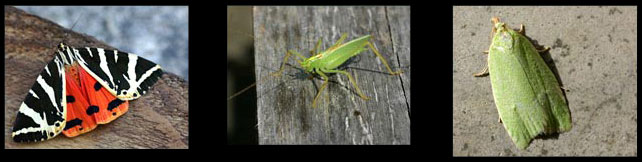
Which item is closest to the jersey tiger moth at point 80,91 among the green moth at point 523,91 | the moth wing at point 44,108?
the moth wing at point 44,108

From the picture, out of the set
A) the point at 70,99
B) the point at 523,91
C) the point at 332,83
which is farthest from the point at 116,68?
the point at 523,91

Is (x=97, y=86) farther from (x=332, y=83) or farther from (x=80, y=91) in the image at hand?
(x=332, y=83)

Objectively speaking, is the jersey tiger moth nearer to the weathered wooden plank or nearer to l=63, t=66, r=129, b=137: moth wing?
l=63, t=66, r=129, b=137: moth wing

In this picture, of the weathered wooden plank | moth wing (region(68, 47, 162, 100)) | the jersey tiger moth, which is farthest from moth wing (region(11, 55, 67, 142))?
the weathered wooden plank

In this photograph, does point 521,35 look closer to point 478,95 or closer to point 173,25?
point 478,95

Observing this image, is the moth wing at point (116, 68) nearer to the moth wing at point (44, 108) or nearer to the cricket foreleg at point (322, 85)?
the moth wing at point (44, 108)

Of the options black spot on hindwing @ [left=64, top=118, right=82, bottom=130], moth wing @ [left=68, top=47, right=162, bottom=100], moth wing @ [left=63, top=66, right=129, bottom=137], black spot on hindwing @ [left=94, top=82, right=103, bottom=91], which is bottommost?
black spot on hindwing @ [left=64, top=118, right=82, bottom=130]
